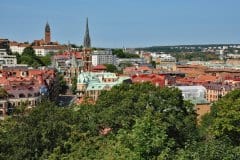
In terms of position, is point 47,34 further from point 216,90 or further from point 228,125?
point 228,125

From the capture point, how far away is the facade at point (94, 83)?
79250mm

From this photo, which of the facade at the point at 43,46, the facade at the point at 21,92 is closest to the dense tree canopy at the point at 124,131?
the facade at the point at 21,92

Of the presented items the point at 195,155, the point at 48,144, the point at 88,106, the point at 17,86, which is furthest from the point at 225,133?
the point at 17,86

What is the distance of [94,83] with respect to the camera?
3201 inches

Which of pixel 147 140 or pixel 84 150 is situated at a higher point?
pixel 147 140

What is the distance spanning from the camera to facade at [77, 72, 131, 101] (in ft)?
260

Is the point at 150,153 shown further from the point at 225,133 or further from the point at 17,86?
the point at 17,86

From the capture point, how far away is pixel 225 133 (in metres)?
34.9

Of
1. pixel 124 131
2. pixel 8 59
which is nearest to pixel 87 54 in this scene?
pixel 8 59

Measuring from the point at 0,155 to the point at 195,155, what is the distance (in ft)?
32.8

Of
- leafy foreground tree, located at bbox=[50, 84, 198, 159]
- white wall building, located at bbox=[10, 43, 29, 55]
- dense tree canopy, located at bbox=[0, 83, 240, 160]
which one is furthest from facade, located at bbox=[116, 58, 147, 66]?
dense tree canopy, located at bbox=[0, 83, 240, 160]

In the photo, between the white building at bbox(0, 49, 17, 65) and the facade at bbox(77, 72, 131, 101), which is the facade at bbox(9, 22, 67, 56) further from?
the facade at bbox(77, 72, 131, 101)

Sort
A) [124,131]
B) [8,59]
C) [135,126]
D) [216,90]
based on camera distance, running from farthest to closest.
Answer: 1. [8,59]
2. [216,90]
3. [124,131]
4. [135,126]

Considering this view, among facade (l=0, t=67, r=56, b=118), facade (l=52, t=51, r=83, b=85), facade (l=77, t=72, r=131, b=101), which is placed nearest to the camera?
facade (l=0, t=67, r=56, b=118)
